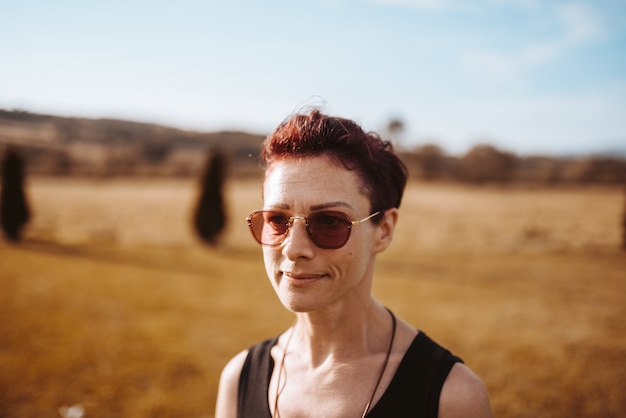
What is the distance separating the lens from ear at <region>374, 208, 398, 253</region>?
188 cm

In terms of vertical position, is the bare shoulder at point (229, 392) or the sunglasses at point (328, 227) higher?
the sunglasses at point (328, 227)

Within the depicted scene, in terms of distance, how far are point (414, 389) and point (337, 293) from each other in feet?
1.72

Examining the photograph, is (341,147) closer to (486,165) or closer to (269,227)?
(269,227)

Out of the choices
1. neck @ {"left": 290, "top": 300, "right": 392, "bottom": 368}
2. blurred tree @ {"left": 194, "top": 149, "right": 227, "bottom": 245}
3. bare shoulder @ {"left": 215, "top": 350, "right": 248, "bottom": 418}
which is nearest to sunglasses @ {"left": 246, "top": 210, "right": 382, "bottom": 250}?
neck @ {"left": 290, "top": 300, "right": 392, "bottom": 368}

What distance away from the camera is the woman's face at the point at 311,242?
1639mm

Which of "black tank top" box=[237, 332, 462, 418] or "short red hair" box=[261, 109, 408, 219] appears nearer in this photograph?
"black tank top" box=[237, 332, 462, 418]

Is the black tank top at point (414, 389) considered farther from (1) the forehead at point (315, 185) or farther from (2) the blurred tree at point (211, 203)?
(2) the blurred tree at point (211, 203)

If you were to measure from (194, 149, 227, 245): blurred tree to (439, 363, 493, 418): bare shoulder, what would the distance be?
15.4 m

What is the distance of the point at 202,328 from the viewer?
26.2 feet

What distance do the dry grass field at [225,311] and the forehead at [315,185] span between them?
4.84 m

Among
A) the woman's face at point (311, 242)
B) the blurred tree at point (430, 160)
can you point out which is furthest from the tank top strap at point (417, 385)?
the blurred tree at point (430, 160)

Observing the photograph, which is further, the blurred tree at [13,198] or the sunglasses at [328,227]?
the blurred tree at [13,198]

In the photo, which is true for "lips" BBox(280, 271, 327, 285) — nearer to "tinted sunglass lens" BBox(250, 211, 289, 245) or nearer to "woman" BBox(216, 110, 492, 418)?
"woman" BBox(216, 110, 492, 418)

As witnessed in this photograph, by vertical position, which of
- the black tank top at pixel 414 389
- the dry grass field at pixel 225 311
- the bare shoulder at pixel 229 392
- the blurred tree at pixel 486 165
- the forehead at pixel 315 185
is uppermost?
the blurred tree at pixel 486 165
